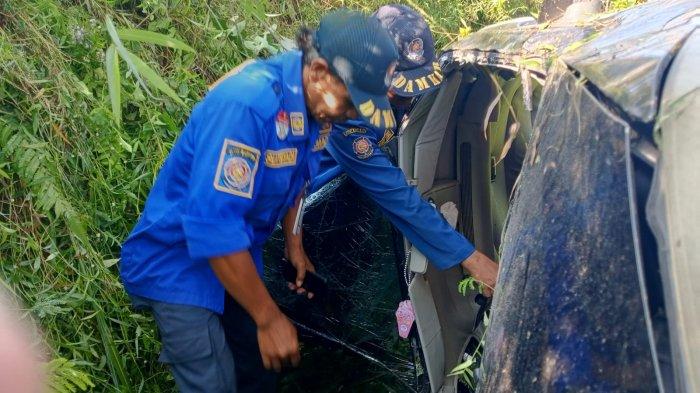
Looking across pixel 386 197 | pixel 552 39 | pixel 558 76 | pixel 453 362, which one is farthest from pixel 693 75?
pixel 453 362

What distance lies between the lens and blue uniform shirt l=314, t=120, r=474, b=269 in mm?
2516

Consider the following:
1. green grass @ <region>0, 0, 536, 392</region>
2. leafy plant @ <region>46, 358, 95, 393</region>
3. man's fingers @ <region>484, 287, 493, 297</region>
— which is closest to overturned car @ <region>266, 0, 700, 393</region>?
man's fingers @ <region>484, 287, 493, 297</region>

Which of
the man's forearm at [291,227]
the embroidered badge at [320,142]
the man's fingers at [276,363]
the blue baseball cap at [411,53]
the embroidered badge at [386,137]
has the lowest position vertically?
the man's fingers at [276,363]

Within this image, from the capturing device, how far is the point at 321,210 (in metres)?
2.95

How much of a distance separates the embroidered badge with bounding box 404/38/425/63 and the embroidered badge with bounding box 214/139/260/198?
3.53ft

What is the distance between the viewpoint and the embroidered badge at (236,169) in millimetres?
1923

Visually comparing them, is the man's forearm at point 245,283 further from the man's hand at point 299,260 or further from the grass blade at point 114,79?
the grass blade at point 114,79

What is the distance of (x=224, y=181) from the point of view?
75.7 inches

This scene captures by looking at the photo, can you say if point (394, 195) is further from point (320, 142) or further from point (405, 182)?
point (320, 142)

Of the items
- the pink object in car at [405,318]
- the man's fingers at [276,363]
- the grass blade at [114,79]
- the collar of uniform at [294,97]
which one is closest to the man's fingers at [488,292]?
the pink object in car at [405,318]

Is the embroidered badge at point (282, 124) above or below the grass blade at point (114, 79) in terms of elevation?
below

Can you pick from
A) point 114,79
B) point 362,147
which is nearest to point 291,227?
point 362,147

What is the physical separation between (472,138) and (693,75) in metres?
1.70

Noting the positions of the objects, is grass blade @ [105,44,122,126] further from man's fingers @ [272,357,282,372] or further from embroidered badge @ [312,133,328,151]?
man's fingers @ [272,357,282,372]
